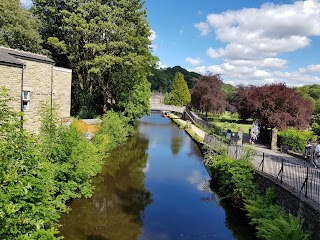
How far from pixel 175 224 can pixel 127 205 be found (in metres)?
2.98

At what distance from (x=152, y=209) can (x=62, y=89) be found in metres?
12.4

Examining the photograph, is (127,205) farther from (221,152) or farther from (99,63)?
(99,63)

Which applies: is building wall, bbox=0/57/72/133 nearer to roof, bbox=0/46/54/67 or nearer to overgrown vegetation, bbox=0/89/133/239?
roof, bbox=0/46/54/67

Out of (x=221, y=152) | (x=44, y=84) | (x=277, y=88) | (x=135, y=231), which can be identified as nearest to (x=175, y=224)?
(x=135, y=231)

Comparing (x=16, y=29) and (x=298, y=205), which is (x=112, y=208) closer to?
(x=298, y=205)

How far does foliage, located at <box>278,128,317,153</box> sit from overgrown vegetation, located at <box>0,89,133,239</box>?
47.4 feet

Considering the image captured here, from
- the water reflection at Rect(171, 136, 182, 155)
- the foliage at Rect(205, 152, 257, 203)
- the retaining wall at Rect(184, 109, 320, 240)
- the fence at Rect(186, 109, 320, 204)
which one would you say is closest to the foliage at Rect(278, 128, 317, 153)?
the fence at Rect(186, 109, 320, 204)

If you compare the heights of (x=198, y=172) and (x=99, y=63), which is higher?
(x=99, y=63)

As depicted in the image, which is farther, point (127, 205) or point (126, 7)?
point (126, 7)

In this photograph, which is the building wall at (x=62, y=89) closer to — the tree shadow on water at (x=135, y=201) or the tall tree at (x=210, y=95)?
the tree shadow on water at (x=135, y=201)

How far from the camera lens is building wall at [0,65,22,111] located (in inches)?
572

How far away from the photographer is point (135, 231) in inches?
504

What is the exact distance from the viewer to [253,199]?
13609mm

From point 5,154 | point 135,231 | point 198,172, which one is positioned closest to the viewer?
point 5,154
